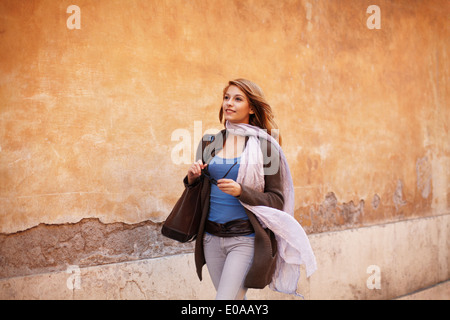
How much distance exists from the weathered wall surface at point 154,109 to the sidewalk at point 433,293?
114cm

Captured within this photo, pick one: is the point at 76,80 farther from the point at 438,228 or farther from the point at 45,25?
the point at 438,228

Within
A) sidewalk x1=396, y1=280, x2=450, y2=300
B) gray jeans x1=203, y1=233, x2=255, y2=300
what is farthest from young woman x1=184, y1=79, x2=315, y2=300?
sidewalk x1=396, y1=280, x2=450, y2=300

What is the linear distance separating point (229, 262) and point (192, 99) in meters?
1.90

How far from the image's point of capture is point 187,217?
2641 mm

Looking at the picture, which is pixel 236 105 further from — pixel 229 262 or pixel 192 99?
pixel 192 99

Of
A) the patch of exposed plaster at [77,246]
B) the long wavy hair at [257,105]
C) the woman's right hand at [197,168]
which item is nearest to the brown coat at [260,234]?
the woman's right hand at [197,168]

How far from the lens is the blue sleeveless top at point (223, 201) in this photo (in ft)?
8.31

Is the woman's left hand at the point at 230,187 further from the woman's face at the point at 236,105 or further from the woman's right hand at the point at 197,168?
the woman's face at the point at 236,105

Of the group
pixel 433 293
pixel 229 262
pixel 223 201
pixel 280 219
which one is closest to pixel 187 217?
pixel 223 201

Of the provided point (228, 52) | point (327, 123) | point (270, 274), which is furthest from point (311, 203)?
point (270, 274)

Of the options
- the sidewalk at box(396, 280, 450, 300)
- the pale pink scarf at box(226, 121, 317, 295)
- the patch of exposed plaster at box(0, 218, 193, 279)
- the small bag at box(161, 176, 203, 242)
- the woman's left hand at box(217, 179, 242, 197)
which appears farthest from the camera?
the sidewalk at box(396, 280, 450, 300)

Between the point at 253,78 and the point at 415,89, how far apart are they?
3216 mm

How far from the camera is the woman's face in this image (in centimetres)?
266

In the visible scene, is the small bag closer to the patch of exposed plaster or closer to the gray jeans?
the gray jeans
